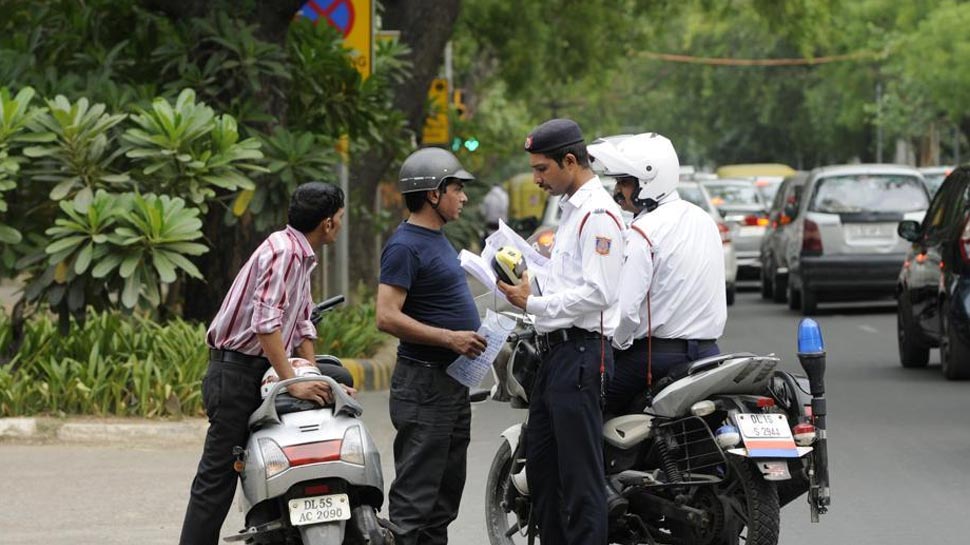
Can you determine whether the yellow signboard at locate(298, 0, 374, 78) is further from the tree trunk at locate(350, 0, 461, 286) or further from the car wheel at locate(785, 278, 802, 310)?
the car wheel at locate(785, 278, 802, 310)

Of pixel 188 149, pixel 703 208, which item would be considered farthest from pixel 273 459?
pixel 703 208

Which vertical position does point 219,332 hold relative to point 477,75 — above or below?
below

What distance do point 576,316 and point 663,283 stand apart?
0.68m

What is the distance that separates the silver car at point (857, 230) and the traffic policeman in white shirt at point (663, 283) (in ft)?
47.1

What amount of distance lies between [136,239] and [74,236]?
0.47 metres

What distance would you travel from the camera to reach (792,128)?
77250 mm

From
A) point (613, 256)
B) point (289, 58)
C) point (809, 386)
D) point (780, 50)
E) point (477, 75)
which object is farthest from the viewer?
point (780, 50)

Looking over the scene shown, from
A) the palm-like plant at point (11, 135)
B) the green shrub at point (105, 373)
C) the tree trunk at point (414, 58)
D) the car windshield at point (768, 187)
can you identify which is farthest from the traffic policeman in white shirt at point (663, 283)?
the car windshield at point (768, 187)

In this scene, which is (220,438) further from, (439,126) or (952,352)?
(439,126)

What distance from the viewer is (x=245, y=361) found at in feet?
23.6

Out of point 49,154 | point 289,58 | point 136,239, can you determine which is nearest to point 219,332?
point 136,239

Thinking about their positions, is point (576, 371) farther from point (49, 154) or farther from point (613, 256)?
point (49, 154)

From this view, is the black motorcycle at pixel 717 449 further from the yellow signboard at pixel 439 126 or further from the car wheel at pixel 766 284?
the car wheel at pixel 766 284

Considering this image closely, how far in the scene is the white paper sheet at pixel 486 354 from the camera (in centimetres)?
723
